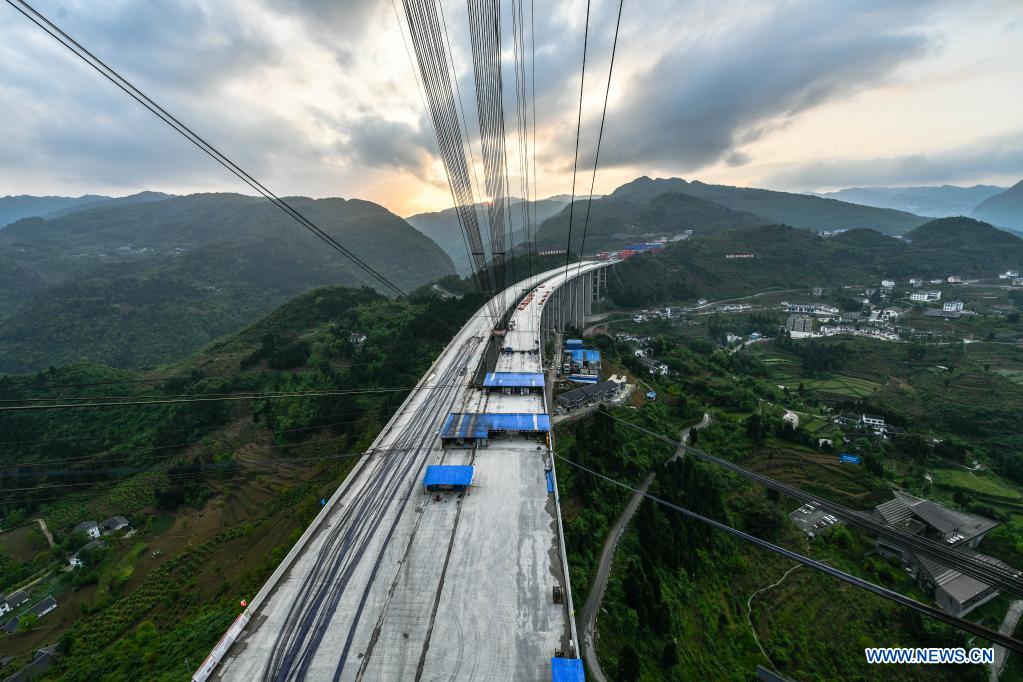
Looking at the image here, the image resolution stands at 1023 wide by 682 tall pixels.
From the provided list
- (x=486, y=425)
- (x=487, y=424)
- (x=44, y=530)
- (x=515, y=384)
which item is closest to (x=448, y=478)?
(x=486, y=425)

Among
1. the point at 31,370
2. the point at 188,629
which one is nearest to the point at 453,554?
the point at 188,629

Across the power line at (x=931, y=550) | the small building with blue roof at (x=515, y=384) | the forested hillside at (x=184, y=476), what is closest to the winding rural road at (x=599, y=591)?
the power line at (x=931, y=550)

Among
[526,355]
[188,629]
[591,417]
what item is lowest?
[188,629]

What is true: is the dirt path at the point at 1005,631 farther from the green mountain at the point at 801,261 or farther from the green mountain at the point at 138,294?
the green mountain at the point at 138,294

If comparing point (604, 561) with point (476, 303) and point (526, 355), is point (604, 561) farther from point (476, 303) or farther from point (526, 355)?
point (476, 303)

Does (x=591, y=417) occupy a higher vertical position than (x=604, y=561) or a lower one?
higher

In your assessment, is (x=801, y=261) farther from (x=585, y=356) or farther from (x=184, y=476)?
(x=184, y=476)
